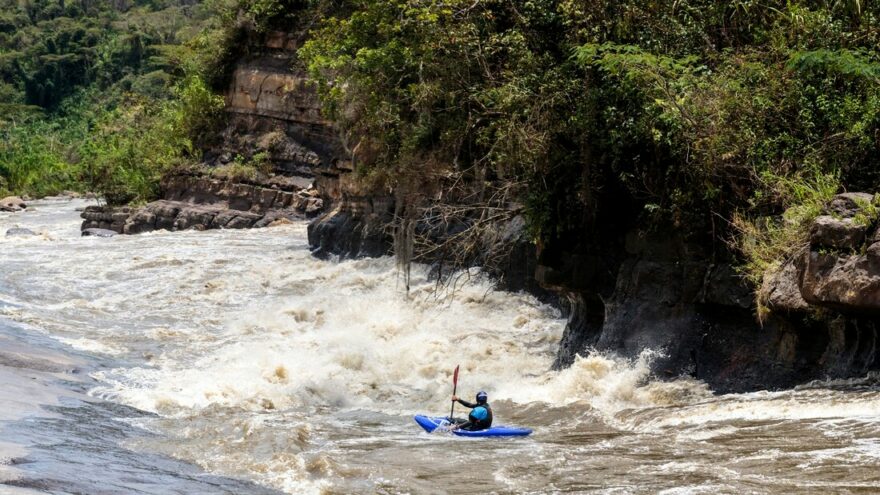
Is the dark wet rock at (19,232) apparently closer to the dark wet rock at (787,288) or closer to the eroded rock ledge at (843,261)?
the dark wet rock at (787,288)

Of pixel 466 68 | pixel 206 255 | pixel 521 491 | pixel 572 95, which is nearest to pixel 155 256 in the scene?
pixel 206 255

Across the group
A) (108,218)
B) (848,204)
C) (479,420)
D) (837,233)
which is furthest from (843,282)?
(108,218)

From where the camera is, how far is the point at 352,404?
485 inches

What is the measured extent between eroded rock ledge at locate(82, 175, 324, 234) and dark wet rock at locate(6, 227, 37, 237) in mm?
1516

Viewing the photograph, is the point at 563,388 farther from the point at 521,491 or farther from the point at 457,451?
the point at 521,491

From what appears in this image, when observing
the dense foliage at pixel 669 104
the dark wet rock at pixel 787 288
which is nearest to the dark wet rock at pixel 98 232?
the dense foliage at pixel 669 104

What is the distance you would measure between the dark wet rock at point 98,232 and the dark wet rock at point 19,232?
4.14ft

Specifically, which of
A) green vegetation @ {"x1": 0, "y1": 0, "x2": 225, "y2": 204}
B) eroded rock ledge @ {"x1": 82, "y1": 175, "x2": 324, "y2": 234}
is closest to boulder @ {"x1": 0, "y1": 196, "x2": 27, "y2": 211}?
green vegetation @ {"x1": 0, "y1": 0, "x2": 225, "y2": 204}

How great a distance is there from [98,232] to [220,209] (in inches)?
124

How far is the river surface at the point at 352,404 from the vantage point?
8.03 m

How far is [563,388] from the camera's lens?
462 inches

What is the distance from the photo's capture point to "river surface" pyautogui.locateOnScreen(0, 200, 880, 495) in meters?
8.03

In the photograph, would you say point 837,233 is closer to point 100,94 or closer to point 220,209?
point 220,209

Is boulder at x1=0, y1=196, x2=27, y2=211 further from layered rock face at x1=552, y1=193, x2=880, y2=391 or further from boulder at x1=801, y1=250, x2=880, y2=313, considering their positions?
boulder at x1=801, y1=250, x2=880, y2=313
